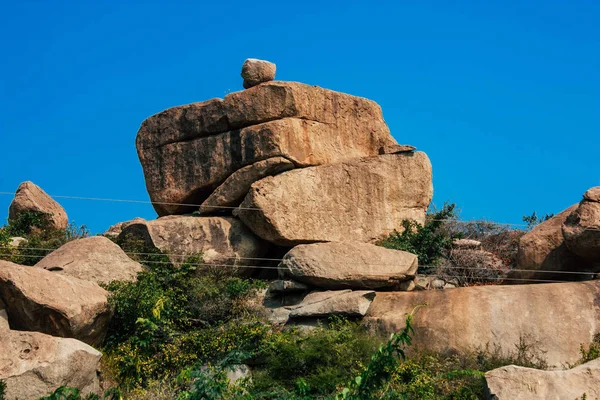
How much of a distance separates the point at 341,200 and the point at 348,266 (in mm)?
2921

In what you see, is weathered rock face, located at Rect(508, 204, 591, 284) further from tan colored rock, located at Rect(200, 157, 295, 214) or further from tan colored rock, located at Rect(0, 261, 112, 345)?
tan colored rock, located at Rect(0, 261, 112, 345)

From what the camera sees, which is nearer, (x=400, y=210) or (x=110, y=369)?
(x=110, y=369)

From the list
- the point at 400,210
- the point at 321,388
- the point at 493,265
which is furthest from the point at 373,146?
the point at 321,388

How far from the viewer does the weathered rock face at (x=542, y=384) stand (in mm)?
16078

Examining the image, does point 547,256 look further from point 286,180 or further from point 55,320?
point 55,320

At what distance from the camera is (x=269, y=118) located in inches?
973

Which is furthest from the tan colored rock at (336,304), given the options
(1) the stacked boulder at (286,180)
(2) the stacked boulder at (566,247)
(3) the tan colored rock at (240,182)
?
(2) the stacked boulder at (566,247)

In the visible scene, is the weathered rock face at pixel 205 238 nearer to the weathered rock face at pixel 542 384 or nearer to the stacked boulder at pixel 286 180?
the stacked boulder at pixel 286 180

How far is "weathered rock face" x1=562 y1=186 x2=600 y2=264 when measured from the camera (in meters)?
20.9

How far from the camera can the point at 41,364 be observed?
1772 cm

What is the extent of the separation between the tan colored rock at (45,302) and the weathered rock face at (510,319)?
6307 millimetres

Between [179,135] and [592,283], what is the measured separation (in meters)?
11.8

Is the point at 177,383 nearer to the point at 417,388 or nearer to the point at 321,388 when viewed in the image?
the point at 321,388

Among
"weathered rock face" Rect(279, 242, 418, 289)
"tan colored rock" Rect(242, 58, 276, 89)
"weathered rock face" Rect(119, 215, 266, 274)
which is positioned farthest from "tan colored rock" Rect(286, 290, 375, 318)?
"tan colored rock" Rect(242, 58, 276, 89)
